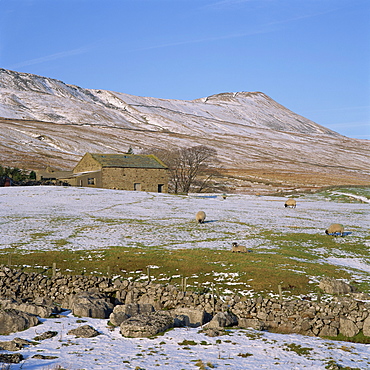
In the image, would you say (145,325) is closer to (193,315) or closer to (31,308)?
(193,315)

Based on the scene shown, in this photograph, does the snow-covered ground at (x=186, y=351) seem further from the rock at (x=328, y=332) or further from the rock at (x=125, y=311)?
the rock at (x=328, y=332)

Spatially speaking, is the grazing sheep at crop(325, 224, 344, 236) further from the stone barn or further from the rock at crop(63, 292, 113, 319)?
the stone barn

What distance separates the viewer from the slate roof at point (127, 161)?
86.9 metres

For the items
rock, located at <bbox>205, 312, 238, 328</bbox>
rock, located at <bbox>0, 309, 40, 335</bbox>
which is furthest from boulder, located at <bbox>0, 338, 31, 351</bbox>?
rock, located at <bbox>205, 312, 238, 328</bbox>

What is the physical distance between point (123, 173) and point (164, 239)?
46.7 meters

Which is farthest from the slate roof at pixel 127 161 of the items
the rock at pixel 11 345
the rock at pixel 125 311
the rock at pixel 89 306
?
the rock at pixel 11 345

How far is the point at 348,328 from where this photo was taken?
21.4 metres

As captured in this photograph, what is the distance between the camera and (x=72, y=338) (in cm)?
1814

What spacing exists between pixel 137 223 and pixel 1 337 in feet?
106

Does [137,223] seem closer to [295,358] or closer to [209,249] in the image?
[209,249]

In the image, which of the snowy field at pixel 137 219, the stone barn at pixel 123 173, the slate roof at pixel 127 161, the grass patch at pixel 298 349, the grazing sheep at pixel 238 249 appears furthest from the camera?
the slate roof at pixel 127 161

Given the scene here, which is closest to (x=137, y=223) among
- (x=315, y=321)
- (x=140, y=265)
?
(x=140, y=265)

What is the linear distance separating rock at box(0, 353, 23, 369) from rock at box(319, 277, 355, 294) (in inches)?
689

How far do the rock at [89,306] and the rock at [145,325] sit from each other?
111 inches
